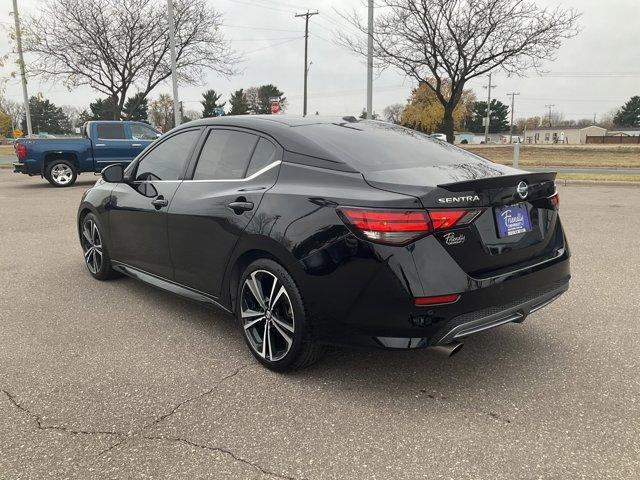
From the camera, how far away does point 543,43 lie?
65.4 ft

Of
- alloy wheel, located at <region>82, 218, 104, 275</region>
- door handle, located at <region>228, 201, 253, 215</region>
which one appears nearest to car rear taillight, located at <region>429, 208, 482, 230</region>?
door handle, located at <region>228, 201, 253, 215</region>

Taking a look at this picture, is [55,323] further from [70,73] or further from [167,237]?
[70,73]

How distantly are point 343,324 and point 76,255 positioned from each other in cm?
486

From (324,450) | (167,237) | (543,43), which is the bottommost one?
(324,450)

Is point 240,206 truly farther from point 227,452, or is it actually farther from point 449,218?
point 227,452

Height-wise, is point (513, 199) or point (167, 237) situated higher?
point (513, 199)

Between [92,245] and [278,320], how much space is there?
304 centimetres

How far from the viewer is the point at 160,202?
13.6ft

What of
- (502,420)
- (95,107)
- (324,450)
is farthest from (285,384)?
(95,107)

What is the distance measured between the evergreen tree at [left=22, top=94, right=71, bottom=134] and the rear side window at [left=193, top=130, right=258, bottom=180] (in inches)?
4227

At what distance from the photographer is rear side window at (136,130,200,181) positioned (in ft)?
13.7

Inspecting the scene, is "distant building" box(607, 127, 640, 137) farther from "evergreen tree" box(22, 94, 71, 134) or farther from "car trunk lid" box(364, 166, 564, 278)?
"car trunk lid" box(364, 166, 564, 278)

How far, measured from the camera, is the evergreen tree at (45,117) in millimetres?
100500

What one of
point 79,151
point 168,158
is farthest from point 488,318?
point 79,151
